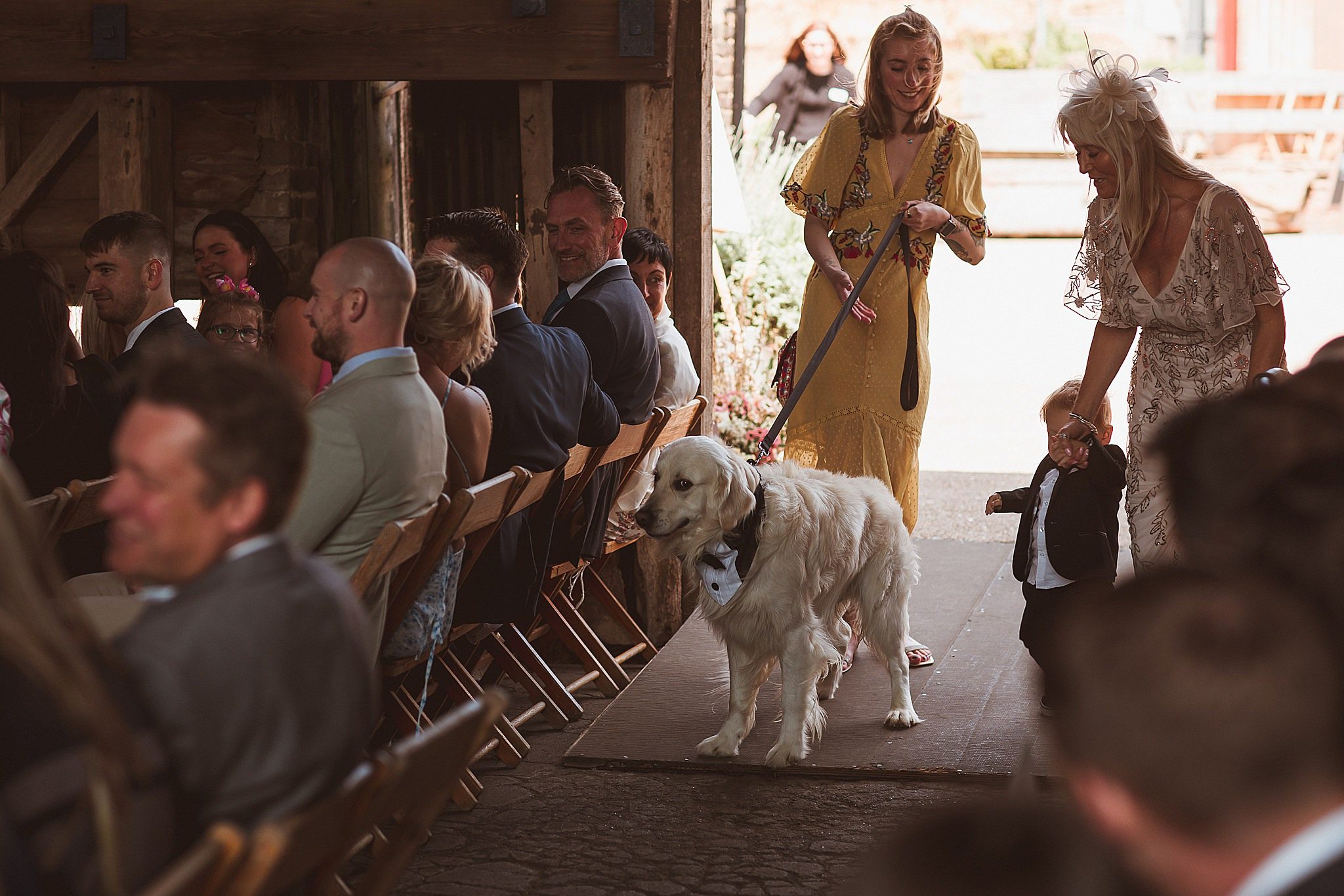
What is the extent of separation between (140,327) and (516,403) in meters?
1.36

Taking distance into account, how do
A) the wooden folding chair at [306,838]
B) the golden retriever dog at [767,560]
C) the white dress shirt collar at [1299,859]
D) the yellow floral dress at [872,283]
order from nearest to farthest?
1. the white dress shirt collar at [1299,859]
2. the wooden folding chair at [306,838]
3. the golden retriever dog at [767,560]
4. the yellow floral dress at [872,283]

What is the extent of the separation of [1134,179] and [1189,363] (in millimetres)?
536

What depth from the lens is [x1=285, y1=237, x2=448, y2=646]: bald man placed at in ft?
11.2

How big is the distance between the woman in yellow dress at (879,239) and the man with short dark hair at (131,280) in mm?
2288

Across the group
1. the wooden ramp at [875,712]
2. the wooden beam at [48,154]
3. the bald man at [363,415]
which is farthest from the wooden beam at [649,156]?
the bald man at [363,415]

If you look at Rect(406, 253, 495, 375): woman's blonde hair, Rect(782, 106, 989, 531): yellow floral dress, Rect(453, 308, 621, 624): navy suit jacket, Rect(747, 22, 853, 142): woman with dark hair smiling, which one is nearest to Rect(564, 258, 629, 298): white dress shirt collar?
Rect(453, 308, 621, 624): navy suit jacket

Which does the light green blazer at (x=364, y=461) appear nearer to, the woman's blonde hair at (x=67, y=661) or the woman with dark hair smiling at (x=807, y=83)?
the woman's blonde hair at (x=67, y=661)

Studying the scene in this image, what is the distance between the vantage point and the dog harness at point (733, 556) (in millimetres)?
4621

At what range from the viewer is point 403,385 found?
350 centimetres

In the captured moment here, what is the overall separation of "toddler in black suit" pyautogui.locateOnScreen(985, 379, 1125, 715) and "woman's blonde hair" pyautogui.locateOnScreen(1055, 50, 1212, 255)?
70cm

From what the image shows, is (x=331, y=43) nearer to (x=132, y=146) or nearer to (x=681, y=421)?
(x=132, y=146)

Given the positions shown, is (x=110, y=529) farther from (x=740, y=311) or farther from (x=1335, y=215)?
(x=1335, y=215)

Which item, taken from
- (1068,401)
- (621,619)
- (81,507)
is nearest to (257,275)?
(621,619)

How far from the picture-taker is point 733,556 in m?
4.62
